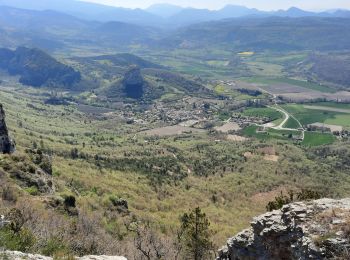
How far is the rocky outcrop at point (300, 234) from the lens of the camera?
24.4m

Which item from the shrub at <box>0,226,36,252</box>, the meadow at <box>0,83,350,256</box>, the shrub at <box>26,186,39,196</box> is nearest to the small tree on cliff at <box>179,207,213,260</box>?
the meadow at <box>0,83,350,256</box>

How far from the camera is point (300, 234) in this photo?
87.1 feet

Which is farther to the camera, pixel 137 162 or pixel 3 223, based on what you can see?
pixel 137 162

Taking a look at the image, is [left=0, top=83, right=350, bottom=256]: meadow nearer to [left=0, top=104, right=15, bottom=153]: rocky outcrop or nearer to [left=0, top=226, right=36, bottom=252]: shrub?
[left=0, top=226, right=36, bottom=252]: shrub

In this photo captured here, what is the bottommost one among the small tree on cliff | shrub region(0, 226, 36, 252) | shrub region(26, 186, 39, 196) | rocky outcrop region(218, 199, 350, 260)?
shrub region(26, 186, 39, 196)

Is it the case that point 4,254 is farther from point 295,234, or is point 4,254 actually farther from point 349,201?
point 349,201

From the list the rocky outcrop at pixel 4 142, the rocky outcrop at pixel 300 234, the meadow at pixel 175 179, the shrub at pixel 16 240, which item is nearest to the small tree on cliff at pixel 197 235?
the meadow at pixel 175 179

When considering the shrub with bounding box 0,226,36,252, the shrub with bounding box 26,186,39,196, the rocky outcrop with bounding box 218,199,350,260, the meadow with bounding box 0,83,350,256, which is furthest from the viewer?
the meadow with bounding box 0,83,350,256

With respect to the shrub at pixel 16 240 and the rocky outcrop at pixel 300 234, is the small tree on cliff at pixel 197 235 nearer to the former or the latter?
the rocky outcrop at pixel 300 234

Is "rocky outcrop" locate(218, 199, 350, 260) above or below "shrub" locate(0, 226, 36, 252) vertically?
above

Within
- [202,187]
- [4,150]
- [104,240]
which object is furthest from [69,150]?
[104,240]

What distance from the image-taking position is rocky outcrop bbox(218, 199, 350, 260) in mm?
24375

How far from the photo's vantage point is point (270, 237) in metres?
29.0

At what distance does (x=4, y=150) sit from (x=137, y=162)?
6612 centimetres
